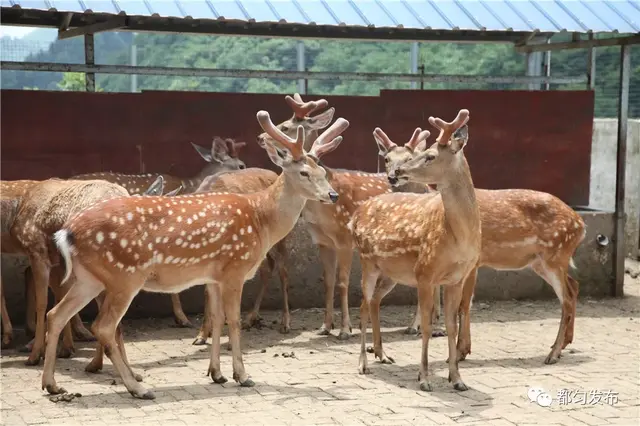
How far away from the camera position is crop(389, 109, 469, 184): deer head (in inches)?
306

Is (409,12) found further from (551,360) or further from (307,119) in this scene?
(551,360)

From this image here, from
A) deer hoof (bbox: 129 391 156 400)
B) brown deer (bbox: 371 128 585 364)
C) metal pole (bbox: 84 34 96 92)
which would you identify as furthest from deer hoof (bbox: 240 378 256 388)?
metal pole (bbox: 84 34 96 92)

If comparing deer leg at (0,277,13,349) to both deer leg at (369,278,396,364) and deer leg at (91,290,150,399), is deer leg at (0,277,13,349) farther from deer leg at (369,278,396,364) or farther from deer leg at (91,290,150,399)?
deer leg at (369,278,396,364)

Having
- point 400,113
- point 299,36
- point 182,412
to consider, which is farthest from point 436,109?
point 182,412

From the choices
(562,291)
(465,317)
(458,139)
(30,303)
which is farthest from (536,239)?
(30,303)

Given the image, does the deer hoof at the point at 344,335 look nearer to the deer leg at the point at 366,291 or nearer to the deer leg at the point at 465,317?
the deer leg at the point at 366,291

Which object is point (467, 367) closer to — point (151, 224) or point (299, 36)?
point (151, 224)

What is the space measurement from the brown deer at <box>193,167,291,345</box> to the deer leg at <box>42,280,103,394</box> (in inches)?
94.6

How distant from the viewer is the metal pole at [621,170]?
1220 cm

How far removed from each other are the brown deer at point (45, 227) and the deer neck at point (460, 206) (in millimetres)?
3094

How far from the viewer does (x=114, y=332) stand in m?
7.50

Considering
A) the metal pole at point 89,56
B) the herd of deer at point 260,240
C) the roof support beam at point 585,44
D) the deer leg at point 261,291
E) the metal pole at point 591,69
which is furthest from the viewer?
the metal pole at point 591,69

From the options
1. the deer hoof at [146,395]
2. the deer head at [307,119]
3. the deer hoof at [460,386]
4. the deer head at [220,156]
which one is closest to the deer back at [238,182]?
the deer head at [307,119]

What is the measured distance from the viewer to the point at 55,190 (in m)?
9.15
